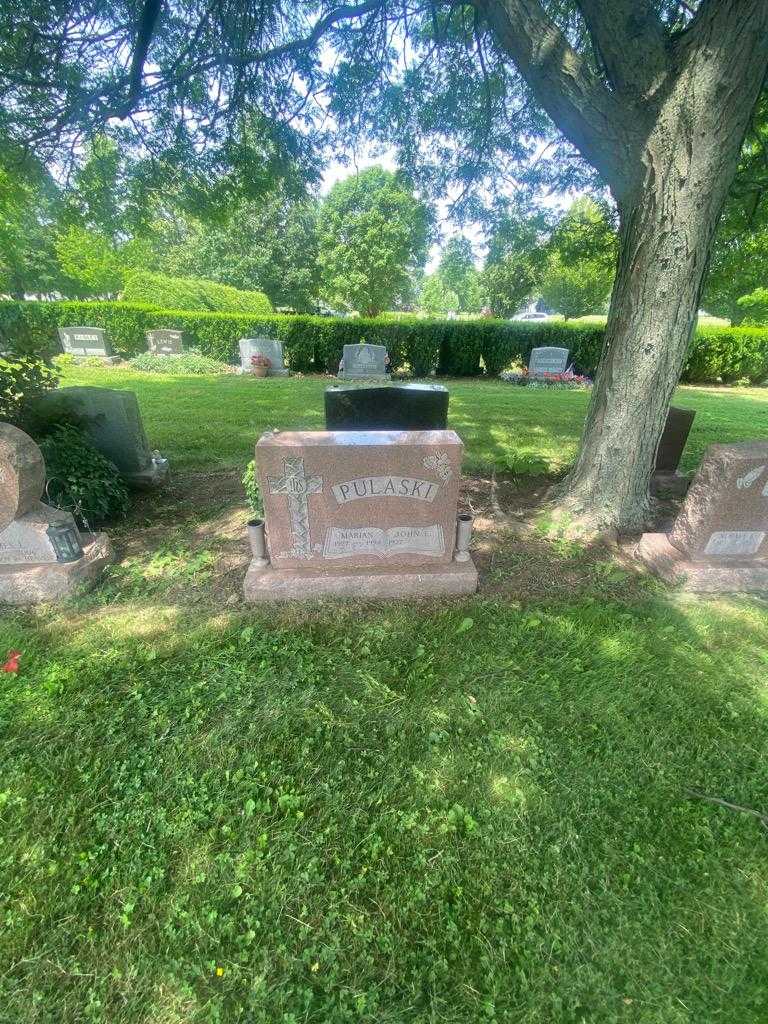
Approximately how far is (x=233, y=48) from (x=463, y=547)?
6.04m

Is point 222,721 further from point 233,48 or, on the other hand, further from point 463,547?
point 233,48

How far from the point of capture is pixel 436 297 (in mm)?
58250

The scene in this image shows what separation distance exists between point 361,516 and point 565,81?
3.39m

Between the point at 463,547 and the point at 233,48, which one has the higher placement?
the point at 233,48

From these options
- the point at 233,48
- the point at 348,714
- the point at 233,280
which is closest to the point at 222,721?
the point at 348,714

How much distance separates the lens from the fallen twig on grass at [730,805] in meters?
1.84

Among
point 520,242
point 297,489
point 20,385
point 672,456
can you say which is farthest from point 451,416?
point 20,385

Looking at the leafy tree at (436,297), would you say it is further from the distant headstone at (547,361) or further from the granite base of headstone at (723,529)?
the granite base of headstone at (723,529)

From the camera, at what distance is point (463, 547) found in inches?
129

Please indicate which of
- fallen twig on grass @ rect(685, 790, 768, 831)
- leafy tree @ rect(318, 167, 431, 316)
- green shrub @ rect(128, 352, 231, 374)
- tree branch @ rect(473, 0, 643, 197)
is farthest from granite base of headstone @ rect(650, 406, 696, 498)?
leafy tree @ rect(318, 167, 431, 316)

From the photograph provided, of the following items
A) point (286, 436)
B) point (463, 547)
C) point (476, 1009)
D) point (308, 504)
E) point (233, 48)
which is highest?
point (233, 48)

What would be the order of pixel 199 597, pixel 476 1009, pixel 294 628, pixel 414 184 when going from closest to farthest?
pixel 476 1009, pixel 294 628, pixel 199 597, pixel 414 184

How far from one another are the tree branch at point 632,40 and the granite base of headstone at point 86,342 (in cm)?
1552

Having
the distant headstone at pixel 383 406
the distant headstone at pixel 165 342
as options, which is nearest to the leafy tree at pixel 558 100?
the distant headstone at pixel 383 406
